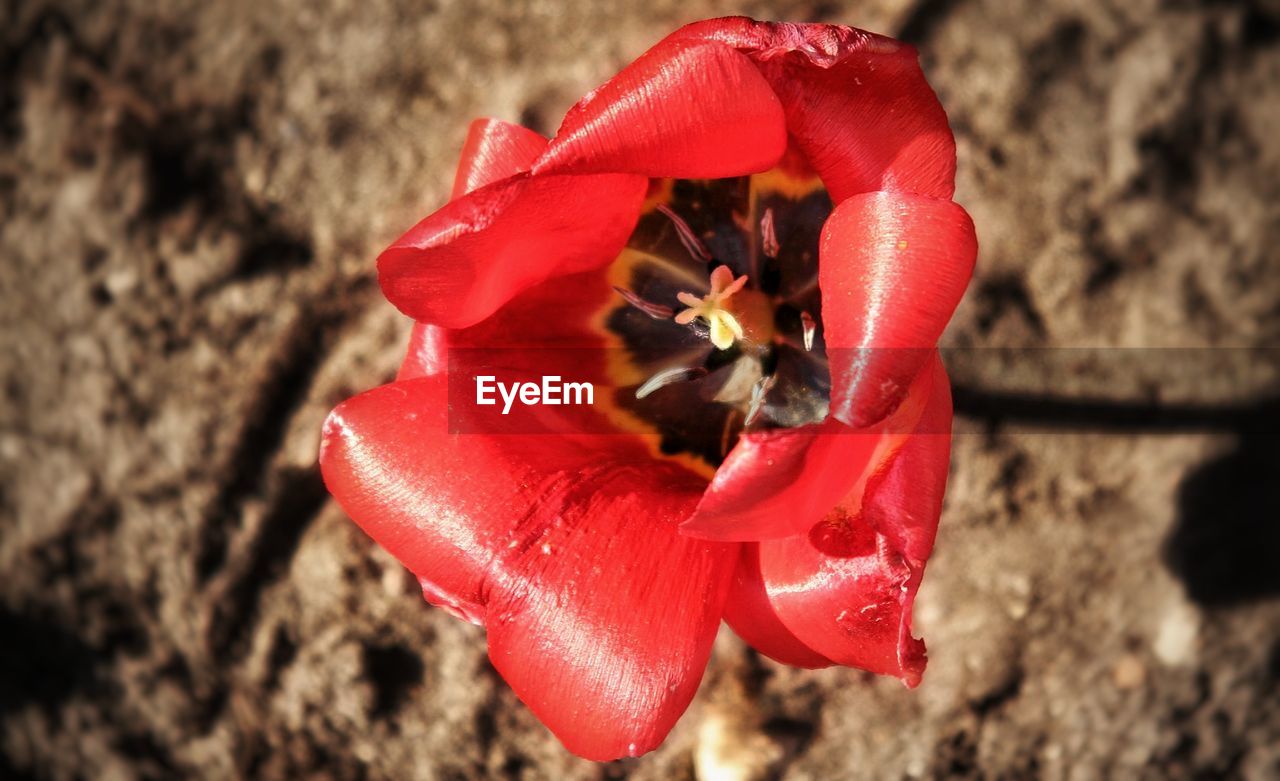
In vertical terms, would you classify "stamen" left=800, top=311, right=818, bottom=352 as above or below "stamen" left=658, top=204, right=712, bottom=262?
below

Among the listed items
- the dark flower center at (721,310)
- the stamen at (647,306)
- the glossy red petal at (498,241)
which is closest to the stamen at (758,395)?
the dark flower center at (721,310)

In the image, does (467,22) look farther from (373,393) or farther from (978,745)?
(978,745)

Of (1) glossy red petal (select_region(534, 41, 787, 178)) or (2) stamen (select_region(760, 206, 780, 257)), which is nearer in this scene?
(1) glossy red petal (select_region(534, 41, 787, 178))

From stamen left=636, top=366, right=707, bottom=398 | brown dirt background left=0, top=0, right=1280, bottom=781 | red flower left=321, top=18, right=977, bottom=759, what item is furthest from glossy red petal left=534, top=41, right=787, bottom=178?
brown dirt background left=0, top=0, right=1280, bottom=781

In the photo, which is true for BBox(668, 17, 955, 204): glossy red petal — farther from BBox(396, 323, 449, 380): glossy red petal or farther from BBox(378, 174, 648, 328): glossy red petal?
BBox(396, 323, 449, 380): glossy red petal

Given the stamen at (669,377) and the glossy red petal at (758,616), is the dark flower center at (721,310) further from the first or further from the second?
the glossy red petal at (758,616)

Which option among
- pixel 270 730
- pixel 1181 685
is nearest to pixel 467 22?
pixel 270 730
